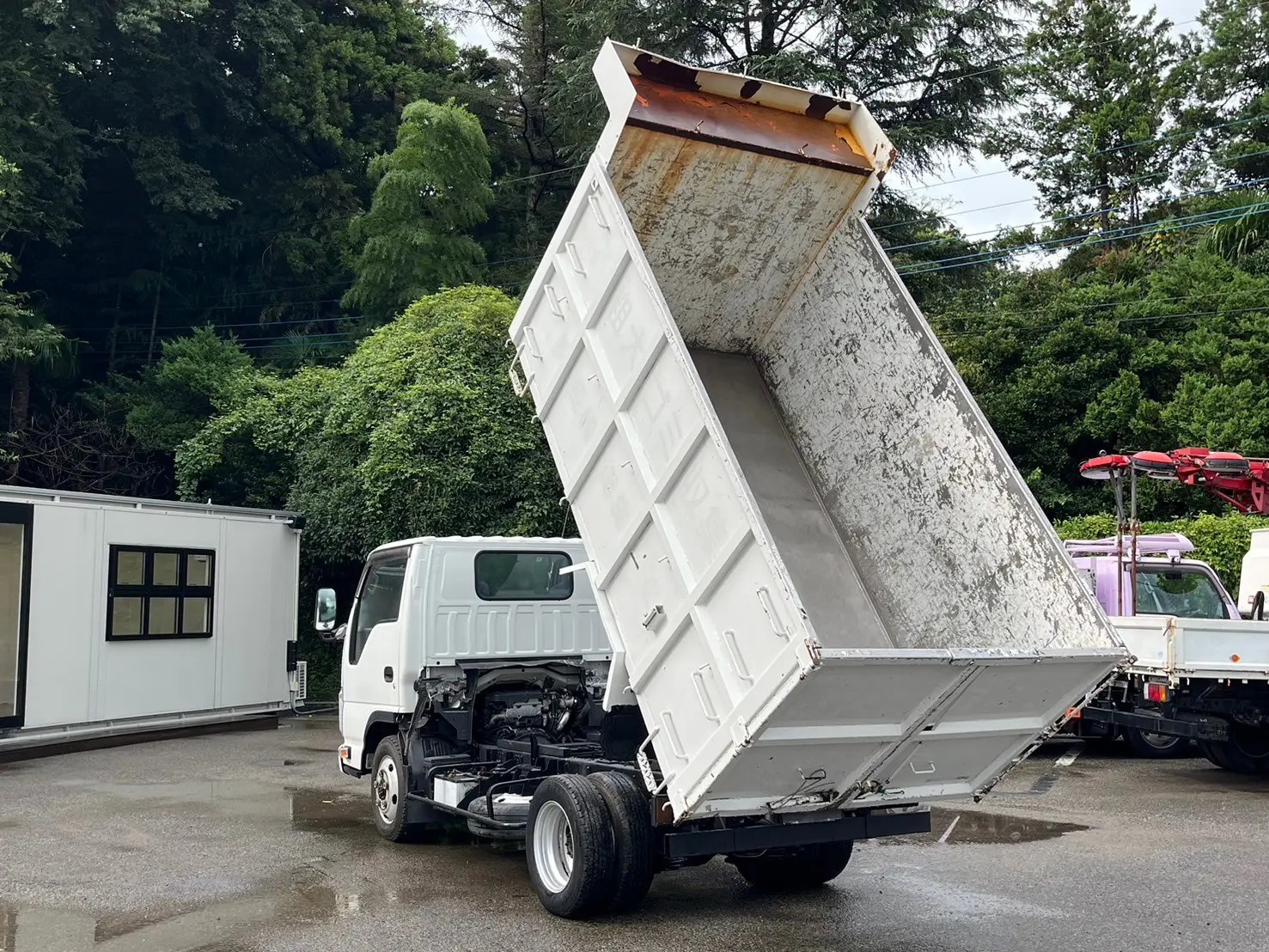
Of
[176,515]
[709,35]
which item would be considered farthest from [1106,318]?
[176,515]

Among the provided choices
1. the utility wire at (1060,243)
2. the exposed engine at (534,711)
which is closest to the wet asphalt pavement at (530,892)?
the exposed engine at (534,711)

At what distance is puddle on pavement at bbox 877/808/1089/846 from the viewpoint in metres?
8.50

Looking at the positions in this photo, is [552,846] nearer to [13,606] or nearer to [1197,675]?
[1197,675]

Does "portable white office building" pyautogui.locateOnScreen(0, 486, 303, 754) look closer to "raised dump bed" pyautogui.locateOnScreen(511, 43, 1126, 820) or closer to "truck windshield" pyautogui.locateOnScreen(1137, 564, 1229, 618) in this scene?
"raised dump bed" pyautogui.locateOnScreen(511, 43, 1126, 820)

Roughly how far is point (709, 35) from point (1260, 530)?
1457cm

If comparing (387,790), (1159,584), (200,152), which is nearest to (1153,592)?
(1159,584)

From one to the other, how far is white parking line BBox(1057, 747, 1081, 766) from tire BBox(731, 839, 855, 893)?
6.43m

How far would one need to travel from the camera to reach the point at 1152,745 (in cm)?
1302

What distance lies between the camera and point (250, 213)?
29219 millimetres

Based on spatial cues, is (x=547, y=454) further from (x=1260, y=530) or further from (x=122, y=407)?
(x=122, y=407)

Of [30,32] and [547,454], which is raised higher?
[30,32]

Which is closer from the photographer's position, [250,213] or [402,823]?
[402,823]

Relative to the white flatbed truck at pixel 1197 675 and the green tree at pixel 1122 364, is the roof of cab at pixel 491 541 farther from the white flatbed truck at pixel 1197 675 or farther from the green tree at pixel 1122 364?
the green tree at pixel 1122 364

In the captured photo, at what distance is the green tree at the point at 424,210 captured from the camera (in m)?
24.8
